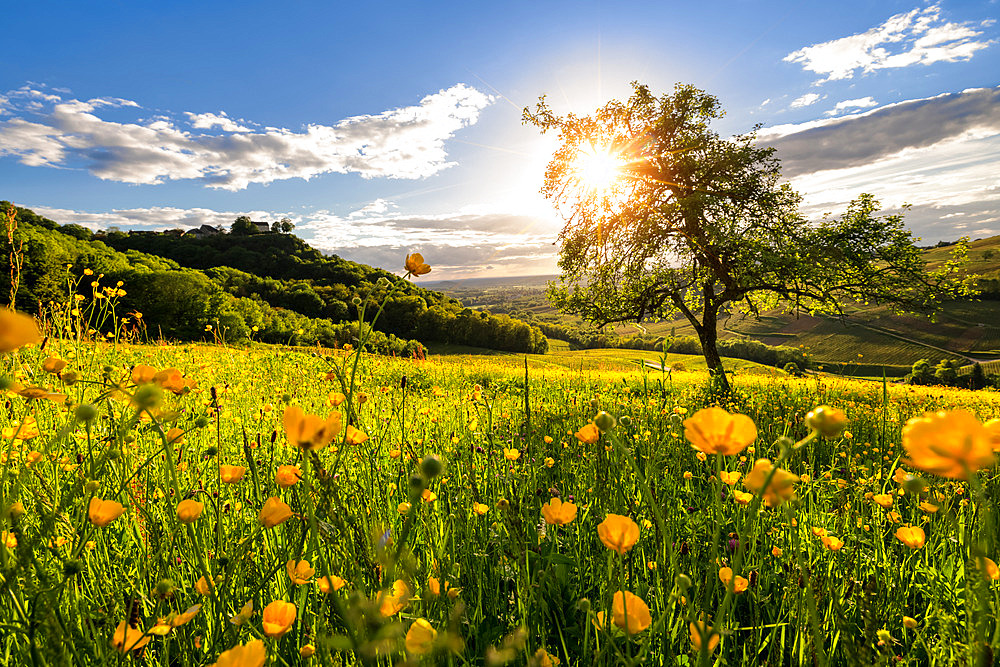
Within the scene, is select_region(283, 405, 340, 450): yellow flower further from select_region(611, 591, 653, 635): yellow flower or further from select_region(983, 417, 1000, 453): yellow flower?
select_region(983, 417, 1000, 453): yellow flower

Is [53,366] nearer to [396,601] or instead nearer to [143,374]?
[143,374]

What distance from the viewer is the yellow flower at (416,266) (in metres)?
1.57

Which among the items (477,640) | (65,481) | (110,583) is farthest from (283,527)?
(65,481)

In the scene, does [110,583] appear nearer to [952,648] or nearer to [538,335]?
[952,648]

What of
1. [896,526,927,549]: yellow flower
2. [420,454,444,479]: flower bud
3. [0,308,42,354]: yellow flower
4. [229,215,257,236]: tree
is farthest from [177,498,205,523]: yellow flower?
[229,215,257,236]: tree

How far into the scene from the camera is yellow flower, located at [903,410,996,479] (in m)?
0.58

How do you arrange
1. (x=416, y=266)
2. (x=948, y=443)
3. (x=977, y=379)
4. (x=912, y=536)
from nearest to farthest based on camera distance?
(x=948, y=443), (x=912, y=536), (x=416, y=266), (x=977, y=379)

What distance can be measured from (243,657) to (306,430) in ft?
1.44

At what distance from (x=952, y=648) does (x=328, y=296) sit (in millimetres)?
78801

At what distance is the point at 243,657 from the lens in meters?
0.81

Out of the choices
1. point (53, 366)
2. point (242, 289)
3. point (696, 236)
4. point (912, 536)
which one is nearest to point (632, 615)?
point (912, 536)

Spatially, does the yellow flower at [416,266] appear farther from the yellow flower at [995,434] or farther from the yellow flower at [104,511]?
the yellow flower at [995,434]

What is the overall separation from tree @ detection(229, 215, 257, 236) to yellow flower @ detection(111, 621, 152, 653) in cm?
11992

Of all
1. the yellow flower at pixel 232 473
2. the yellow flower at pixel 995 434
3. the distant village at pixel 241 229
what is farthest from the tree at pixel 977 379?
the distant village at pixel 241 229
